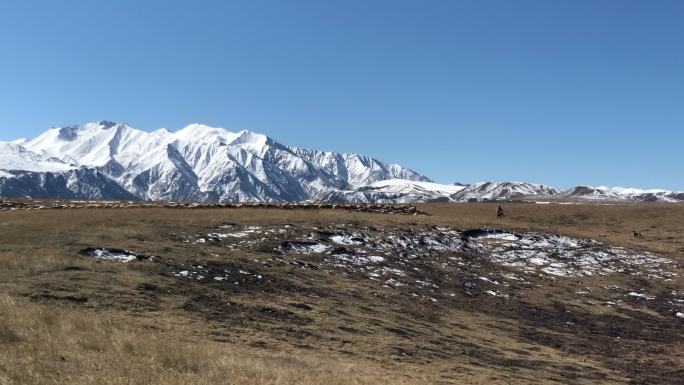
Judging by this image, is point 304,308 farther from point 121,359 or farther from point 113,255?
point 121,359

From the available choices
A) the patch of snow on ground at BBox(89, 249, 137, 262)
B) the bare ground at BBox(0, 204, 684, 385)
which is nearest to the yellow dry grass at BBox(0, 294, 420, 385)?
the bare ground at BBox(0, 204, 684, 385)

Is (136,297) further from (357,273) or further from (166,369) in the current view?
(357,273)

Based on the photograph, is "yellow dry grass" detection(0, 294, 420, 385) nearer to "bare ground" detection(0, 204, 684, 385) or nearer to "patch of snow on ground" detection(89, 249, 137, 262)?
"bare ground" detection(0, 204, 684, 385)

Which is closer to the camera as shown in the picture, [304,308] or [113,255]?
[304,308]

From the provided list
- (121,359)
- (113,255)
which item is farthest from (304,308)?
(121,359)

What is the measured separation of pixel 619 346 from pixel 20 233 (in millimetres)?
34512

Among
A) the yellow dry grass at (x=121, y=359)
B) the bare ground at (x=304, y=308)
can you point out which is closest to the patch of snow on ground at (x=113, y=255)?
the bare ground at (x=304, y=308)

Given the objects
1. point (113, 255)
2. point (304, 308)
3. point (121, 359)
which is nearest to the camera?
point (121, 359)

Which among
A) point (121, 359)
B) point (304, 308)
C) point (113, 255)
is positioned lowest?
point (304, 308)

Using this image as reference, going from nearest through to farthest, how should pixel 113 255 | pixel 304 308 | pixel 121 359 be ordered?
pixel 121 359 < pixel 304 308 < pixel 113 255

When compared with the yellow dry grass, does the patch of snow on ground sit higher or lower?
higher

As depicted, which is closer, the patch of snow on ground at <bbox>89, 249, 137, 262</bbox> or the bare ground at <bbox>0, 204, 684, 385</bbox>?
Answer: the bare ground at <bbox>0, 204, 684, 385</bbox>

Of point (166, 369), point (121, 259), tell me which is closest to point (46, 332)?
point (166, 369)

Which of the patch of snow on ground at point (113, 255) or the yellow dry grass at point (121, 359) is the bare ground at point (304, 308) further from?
the patch of snow on ground at point (113, 255)
